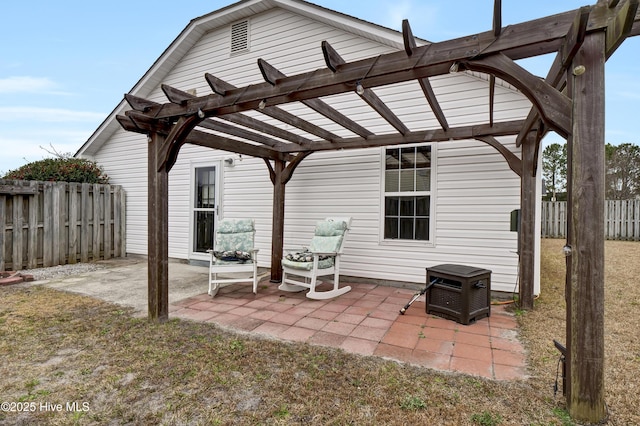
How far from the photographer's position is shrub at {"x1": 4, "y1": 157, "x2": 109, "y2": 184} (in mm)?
7738

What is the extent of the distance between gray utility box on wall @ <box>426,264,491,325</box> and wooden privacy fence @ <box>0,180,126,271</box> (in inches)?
290

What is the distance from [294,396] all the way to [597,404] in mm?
1731

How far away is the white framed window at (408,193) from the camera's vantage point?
5078 mm

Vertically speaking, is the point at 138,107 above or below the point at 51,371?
Result: above

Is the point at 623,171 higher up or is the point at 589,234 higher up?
the point at 623,171

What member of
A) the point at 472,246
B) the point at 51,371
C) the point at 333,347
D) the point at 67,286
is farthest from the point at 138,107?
the point at 472,246

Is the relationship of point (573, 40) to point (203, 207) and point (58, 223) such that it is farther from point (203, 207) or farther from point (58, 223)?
point (58, 223)

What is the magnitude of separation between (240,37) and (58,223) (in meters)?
5.41

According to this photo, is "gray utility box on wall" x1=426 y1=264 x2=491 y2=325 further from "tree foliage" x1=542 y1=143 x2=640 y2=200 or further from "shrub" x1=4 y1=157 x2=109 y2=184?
"tree foliage" x1=542 y1=143 x2=640 y2=200

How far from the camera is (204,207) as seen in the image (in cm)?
712

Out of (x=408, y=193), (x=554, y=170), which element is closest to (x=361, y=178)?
(x=408, y=193)

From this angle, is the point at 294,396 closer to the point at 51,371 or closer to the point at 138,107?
the point at 51,371

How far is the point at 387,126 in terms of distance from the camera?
5.33 m

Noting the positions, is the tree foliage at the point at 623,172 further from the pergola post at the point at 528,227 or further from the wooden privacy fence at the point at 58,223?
the wooden privacy fence at the point at 58,223
